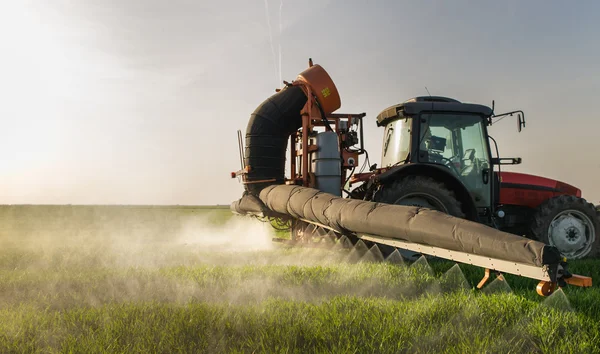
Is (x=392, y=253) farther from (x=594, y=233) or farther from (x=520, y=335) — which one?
(x=594, y=233)

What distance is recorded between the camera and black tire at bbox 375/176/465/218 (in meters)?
6.89

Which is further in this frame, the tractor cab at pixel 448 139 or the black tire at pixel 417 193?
the tractor cab at pixel 448 139

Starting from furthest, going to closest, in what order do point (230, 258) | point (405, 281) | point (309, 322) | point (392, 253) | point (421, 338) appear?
point (230, 258), point (392, 253), point (405, 281), point (309, 322), point (421, 338)

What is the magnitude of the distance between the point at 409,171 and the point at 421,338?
13.1ft

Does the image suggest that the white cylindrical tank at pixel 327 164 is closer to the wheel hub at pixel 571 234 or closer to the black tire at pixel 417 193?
the black tire at pixel 417 193

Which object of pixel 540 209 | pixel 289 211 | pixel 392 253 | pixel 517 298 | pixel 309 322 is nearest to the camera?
pixel 309 322

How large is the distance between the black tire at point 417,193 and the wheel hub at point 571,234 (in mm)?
2819

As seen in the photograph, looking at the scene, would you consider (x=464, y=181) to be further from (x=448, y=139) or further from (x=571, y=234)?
(x=571, y=234)

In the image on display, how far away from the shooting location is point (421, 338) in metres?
3.53

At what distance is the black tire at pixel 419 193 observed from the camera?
6887 mm

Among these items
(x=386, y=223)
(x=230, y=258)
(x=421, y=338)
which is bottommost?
(x=230, y=258)

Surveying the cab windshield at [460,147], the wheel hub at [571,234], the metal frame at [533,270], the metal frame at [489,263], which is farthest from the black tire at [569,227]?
the metal frame at [533,270]

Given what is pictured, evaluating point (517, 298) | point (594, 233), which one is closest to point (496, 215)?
point (594, 233)

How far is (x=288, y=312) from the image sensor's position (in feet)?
13.4
